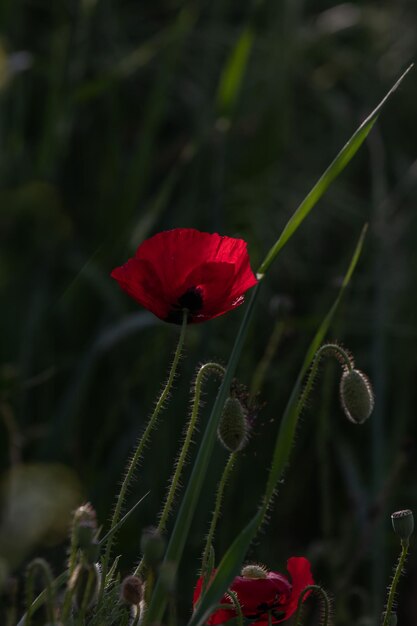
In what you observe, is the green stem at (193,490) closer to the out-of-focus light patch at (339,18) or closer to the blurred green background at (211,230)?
the blurred green background at (211,230)

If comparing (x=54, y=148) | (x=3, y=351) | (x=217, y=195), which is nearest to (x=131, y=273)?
(x=217, y=195)

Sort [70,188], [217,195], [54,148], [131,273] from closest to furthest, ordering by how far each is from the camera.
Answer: [131,273] → [217,195] → [54,148] → [70,188]

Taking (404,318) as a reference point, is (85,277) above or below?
below

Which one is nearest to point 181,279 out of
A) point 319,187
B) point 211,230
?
point 319,187

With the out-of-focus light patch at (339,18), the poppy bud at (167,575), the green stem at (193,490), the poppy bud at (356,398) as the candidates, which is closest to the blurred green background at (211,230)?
the out-of-focus light patch at (339,18)

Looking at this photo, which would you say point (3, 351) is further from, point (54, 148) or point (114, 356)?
point (54, 148)
